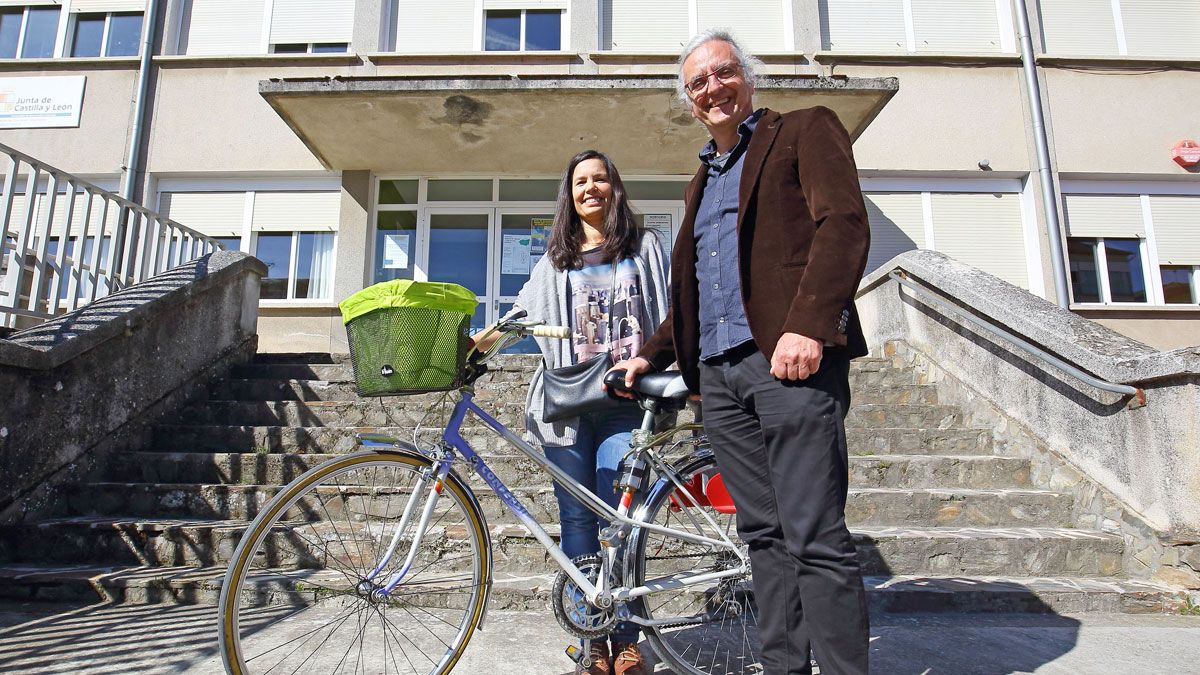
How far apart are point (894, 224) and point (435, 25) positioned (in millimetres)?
7394

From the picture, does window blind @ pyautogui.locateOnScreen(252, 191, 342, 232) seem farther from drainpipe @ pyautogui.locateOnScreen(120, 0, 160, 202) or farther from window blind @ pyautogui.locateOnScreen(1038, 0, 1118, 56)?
window blind @ pyautogui.locateOnScreen(1038, 0, 1118, 56)

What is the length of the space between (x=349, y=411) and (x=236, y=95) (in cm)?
708

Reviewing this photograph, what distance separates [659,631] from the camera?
2373mm

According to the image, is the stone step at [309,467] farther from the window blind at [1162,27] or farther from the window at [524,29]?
the window blind at [1162,27]

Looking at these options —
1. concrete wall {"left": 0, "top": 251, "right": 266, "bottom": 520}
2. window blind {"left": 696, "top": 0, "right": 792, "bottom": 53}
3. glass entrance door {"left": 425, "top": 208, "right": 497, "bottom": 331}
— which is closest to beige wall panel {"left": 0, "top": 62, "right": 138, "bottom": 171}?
glass entrance door {"left": 425, "top": 208, "right": 497, "bottom": 331}

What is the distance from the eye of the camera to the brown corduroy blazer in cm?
174

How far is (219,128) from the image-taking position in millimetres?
9562

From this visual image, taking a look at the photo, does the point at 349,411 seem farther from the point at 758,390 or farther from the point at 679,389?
the point at 758,390

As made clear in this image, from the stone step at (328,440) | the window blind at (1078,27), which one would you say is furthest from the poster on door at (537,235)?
the window blind at (1078,27)

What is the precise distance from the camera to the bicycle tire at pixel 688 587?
7.81 feet

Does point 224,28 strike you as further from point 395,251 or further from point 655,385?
point 655,385

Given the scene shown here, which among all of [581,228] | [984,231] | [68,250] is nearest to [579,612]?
[581,228]

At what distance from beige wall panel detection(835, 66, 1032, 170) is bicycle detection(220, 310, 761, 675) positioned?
8297 mm

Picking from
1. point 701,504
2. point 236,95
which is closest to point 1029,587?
point 701,504
